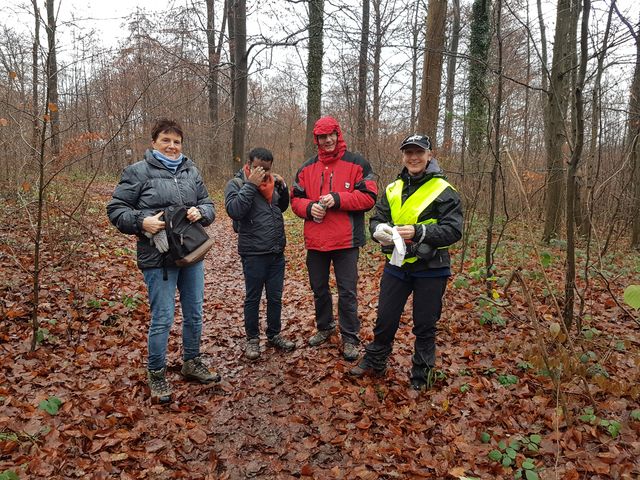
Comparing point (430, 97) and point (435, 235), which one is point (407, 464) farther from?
point (430, 97)

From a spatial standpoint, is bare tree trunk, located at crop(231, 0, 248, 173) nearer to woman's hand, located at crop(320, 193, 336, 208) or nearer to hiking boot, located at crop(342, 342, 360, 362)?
woman's hand, located at crop(320, 193, 336, 208)

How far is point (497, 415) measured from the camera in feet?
9.99

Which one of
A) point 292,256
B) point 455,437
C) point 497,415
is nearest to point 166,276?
point 455,437

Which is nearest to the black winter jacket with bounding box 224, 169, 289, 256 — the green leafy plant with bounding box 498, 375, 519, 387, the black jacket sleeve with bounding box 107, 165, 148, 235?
the black jacket sleeve with bounding box 107, 165, 148, 235

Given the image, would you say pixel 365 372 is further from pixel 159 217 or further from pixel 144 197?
pixel 144 197

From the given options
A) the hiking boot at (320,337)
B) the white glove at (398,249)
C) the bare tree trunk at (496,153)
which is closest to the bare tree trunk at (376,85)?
the bare tree trunk at (496,153)

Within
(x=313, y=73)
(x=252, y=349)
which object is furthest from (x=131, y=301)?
(x=313, y=73)

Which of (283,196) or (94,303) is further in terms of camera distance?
(94,303)

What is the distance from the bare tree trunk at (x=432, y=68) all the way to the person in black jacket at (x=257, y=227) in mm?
4877

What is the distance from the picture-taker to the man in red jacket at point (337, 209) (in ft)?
12.3

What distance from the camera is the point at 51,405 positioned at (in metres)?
2.99

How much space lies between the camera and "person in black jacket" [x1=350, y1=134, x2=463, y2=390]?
3.06 m

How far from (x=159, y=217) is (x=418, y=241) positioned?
2.04 meters

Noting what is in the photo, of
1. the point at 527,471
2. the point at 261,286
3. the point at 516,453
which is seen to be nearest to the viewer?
the point at 527,471
